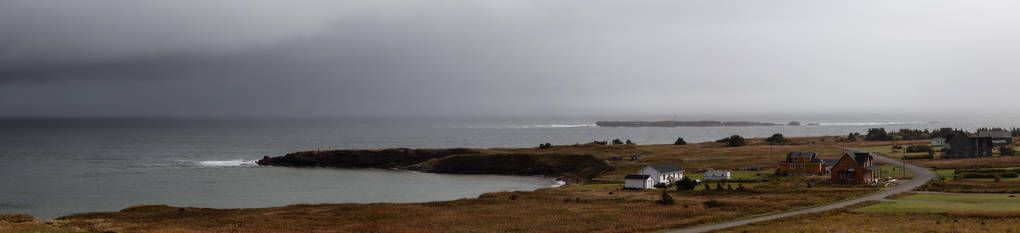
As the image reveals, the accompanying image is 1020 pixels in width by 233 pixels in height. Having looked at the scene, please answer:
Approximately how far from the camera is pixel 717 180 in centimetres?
8144

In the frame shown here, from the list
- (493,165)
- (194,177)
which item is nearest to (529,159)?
(493,165)

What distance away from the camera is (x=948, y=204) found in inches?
1932

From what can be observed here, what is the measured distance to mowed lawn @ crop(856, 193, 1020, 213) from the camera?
45.4m

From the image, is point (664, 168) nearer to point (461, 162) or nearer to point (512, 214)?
point (512, 214)

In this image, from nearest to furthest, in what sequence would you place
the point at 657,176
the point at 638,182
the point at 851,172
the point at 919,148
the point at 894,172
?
the point at 851,172
the point at 638,182
the point at 894,172
the point at 657,176
the point at 919,148

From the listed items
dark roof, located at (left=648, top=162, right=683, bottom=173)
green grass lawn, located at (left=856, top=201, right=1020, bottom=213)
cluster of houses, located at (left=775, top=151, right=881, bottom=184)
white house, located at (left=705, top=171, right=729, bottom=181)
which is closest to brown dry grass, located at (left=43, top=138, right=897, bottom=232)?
cluster of houses, located at (left=775, top=151, right=881, bottom=184)

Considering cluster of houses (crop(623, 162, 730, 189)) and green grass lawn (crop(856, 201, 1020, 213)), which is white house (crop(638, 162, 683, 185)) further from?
green grass lawn (crop(856, 201, 1020, 213))

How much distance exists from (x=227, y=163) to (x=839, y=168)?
106778mm

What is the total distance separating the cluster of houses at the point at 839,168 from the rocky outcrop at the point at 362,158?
6188cm

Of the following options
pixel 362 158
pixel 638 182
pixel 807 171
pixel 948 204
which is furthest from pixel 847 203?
pixel 362 158

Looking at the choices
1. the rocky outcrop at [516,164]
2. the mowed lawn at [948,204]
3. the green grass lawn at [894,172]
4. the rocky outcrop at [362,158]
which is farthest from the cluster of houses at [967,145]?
the rocky outcrop at [362,158]

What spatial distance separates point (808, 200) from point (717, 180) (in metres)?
27.0

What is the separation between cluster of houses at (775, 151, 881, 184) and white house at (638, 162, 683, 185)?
42.4ft

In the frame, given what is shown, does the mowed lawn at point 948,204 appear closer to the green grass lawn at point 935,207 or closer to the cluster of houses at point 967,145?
the green grass lawn at point 935,207
